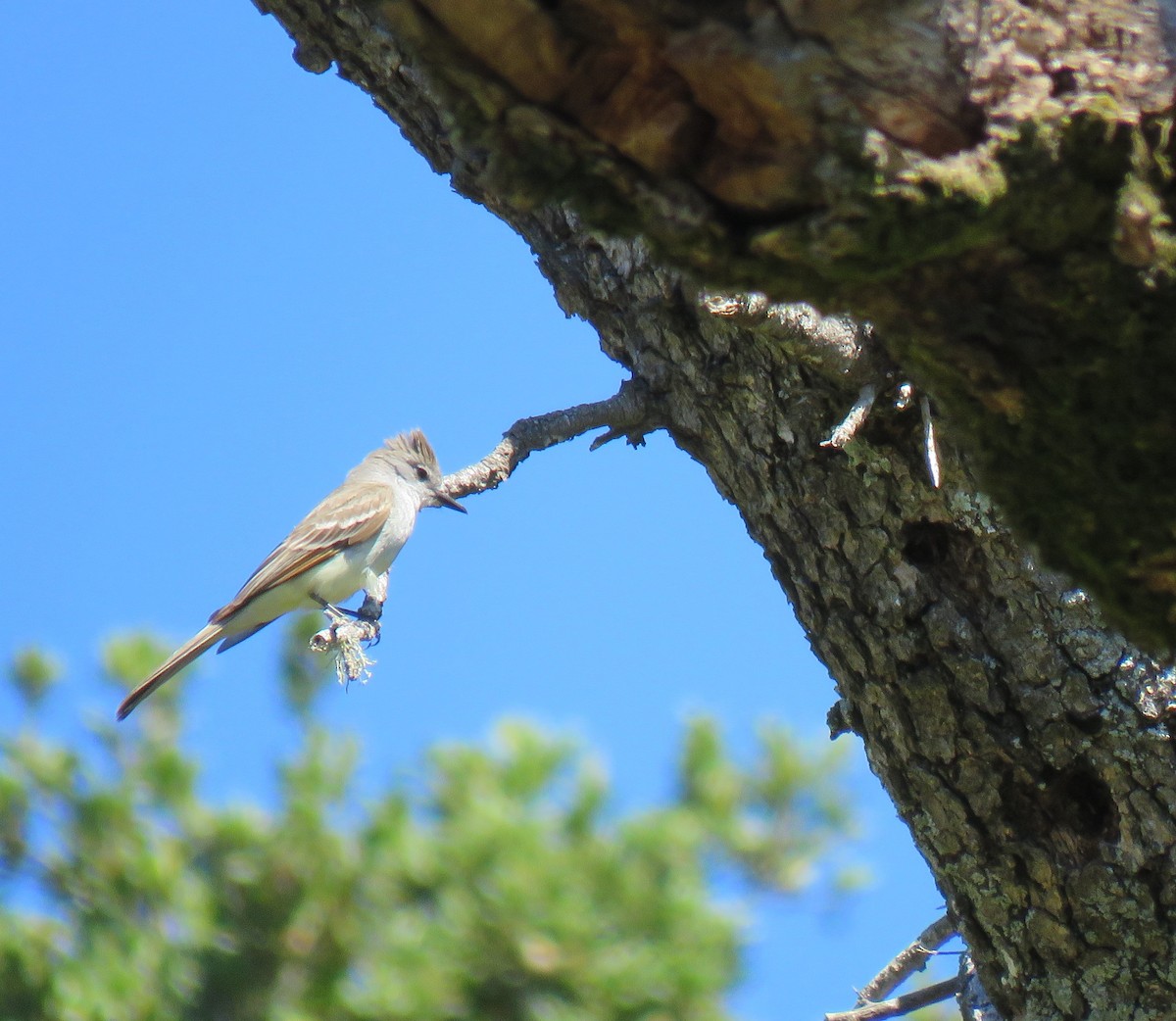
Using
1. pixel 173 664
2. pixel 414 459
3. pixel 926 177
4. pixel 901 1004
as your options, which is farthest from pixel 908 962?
pixel 414 459

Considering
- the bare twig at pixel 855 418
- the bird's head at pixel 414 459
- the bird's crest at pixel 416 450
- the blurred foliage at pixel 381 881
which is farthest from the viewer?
the bird's crest at pixel 416 450

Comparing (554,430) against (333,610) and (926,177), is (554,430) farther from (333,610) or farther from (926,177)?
(333,610)

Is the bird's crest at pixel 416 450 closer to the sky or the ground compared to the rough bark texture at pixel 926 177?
closer to the sky

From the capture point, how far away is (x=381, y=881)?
706cm

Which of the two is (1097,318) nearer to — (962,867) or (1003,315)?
(1003,315)

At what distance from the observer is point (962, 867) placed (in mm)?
2736

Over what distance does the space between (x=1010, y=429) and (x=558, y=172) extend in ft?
2.20

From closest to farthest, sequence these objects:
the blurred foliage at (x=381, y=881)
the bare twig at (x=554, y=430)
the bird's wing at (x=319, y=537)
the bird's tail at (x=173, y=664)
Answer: the bare twig at (x=554, y=430), the blurred foliage at (x=381, y=881), the bird's tail at (x=173, y=664), the bird's wing at (x=319, y=537)

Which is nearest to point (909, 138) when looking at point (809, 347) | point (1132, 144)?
point (1132, 144)

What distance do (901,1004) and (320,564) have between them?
18.9 feet

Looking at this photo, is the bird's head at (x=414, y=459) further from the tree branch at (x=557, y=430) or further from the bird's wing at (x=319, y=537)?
the tree branch at (x=557, y=430)

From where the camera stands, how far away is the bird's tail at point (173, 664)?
751cm

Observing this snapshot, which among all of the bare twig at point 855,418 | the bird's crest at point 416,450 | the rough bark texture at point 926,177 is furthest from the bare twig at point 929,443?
the bird's crest at point 416,450

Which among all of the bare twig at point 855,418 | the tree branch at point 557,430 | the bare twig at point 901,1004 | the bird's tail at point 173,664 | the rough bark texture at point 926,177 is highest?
the bird's tail at point 173,664
